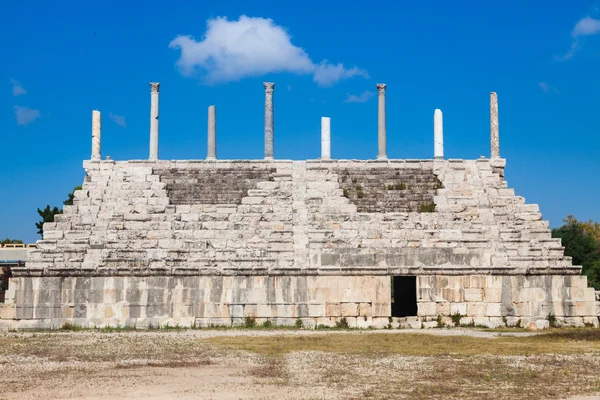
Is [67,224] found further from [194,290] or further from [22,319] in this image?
[194,290]

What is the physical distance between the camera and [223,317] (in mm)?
31469

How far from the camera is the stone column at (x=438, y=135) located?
1624 inches

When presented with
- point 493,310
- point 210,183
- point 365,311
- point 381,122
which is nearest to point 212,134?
point 210,183

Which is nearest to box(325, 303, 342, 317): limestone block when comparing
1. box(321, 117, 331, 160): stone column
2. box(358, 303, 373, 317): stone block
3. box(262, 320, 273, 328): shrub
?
box(358, 303, 373, 317): stone block

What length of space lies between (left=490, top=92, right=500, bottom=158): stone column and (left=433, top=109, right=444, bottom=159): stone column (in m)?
2.50

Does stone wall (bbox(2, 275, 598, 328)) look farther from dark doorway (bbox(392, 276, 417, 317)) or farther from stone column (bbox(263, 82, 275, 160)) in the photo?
stone column (bbox(263, 82, 275, 160))

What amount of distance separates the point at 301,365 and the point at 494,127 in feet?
83.7

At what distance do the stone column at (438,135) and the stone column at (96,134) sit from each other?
16.9 m

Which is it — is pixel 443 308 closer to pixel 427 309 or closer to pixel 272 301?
pixel 427 309

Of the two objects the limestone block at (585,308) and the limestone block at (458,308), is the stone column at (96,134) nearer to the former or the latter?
the limestone block at (458,308)

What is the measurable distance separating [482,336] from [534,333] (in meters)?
2.63

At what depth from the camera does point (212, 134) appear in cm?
4234

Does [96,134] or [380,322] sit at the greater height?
[96,134]

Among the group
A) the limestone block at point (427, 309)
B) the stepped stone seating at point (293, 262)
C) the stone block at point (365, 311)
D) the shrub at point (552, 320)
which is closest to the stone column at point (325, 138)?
the stepped stone seating at point (293, 262)
